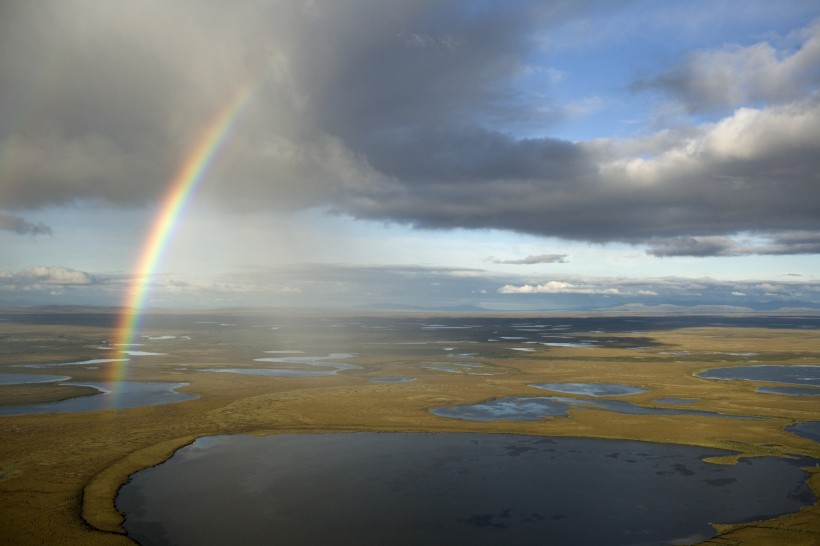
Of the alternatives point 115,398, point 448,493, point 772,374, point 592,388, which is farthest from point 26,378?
point 772,374

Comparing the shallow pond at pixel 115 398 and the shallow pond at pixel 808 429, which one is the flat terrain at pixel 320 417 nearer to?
the shallow pond at pixel 808 429

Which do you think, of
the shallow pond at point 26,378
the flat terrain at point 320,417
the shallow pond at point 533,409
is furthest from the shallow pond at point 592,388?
the shallow pond at point 26,378

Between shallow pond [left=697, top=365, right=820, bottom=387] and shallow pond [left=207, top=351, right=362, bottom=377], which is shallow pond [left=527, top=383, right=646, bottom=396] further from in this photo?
shallow pond [left=207, top=351, right=362, bottom=377]

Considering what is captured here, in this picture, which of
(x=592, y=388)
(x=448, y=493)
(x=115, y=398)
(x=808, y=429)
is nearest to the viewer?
(x=448, y=493)

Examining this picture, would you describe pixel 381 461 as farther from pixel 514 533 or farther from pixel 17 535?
pixel 17 535

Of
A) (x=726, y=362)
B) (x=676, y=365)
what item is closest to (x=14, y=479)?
(x=676, y=365)

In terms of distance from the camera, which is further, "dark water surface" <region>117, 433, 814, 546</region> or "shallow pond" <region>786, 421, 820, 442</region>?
"shallow pond" <region>786, 421, 820, 442</region>

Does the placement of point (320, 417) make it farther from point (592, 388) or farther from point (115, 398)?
point (592, 388)

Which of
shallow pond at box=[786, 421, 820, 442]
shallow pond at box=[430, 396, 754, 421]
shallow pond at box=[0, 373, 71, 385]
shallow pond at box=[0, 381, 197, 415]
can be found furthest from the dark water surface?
shallow pond at box=[0, 373, 71, 385]
